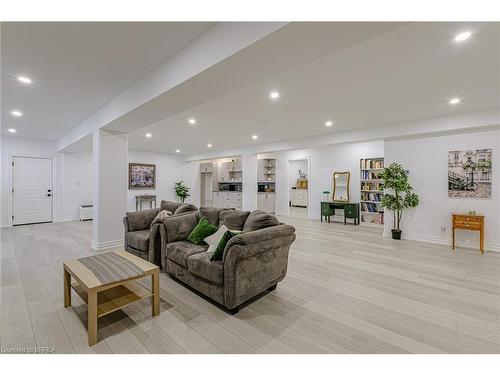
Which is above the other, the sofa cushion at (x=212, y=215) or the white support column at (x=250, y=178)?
the white support column at (x=250, y=178)

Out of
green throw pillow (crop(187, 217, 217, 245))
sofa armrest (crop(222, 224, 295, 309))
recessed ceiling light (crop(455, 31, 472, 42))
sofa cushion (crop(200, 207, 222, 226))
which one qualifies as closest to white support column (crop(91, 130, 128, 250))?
sofa cushion (crop(200, 207, 222, 226))

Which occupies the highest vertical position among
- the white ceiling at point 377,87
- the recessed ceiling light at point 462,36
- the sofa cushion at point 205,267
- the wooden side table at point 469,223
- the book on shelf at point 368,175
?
the white ceiling at point 377,87

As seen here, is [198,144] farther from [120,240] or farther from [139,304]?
[139,304]

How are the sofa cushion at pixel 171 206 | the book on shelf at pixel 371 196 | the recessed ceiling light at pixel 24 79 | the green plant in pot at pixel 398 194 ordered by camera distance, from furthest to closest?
the book on shelf at pixel 371 196 < the green plant in pot at pixel 398 194 < the sofa cushion at pixel 171 206 < the recessed ceiling light at pixel 24 79

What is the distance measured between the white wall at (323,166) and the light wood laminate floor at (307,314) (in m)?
3.93

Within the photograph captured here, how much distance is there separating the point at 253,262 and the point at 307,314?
2.29 feet

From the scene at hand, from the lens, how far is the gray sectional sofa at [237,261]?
2.08 metres

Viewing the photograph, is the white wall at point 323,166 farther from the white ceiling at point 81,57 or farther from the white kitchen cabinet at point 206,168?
the white ceiling at point 81,57

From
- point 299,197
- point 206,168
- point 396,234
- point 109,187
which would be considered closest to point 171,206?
point 109,187

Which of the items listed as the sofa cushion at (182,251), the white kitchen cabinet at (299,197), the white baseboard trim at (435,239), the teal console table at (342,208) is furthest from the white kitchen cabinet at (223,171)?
the sofa cushion at (182,251)

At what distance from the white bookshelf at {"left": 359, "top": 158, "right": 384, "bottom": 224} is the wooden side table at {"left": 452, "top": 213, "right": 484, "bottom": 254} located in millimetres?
2312

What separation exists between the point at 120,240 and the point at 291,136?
487 centimetres

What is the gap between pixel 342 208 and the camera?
7203 mm

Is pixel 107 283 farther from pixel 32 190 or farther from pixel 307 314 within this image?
pixel 32 190
